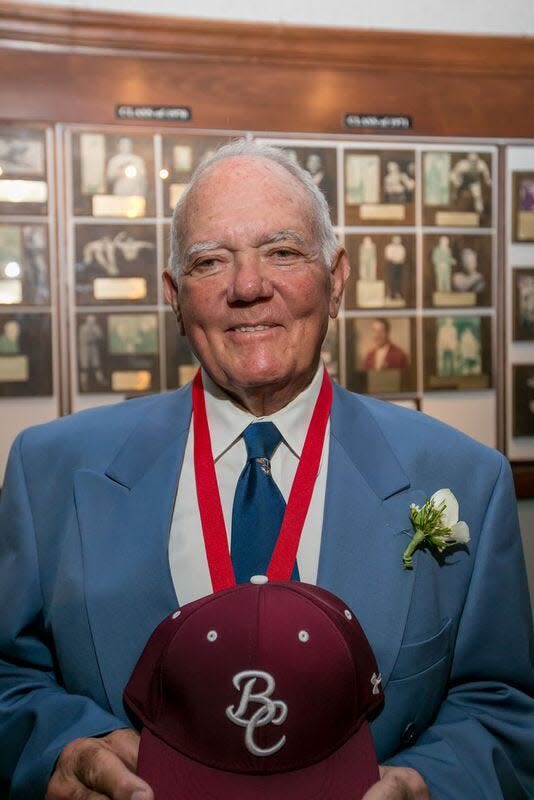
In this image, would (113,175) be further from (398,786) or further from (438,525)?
(398,786)

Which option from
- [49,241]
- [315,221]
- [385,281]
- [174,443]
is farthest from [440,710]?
[49,241]

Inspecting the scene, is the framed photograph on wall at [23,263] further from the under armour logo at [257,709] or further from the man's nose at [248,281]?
the under armour logo at [257,709]

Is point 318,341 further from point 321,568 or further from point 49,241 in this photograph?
point 49,241

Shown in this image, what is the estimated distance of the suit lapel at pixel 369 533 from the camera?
1257 mm

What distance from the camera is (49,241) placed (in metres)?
2.13

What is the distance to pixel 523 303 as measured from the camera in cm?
241

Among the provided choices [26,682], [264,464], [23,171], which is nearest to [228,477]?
[264,464]

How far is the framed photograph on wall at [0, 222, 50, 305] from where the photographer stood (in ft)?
6.92

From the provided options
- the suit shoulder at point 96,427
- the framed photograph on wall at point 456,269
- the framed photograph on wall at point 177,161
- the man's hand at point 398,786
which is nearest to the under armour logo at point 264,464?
the suit shoulder at point 96,427

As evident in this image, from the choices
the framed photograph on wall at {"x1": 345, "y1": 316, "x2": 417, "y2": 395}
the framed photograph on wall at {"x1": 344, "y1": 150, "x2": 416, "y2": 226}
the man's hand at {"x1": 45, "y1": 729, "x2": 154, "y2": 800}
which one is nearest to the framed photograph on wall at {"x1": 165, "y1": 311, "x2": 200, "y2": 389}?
the framed photograph on wall at {"x1": 345, "y1": 316, "x2": 417, "y2": 395}

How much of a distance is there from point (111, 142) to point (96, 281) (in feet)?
1.13

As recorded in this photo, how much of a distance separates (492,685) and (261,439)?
512 millimetres

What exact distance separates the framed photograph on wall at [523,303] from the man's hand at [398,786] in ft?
5.02

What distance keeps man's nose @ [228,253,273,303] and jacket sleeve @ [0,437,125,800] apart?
47cm
